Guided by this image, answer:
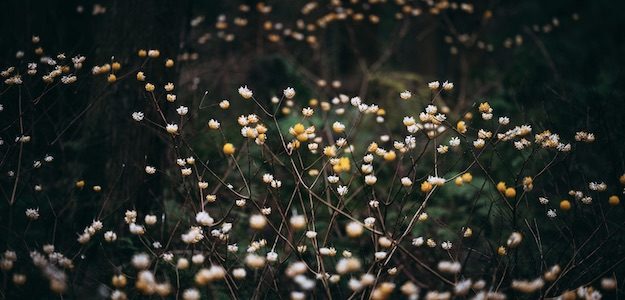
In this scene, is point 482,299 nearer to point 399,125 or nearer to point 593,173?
point 593,173

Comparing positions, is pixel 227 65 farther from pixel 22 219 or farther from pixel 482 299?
pixel 482 299

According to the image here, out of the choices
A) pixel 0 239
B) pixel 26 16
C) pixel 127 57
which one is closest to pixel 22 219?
pixel 0 239

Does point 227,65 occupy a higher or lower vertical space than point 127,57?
lower

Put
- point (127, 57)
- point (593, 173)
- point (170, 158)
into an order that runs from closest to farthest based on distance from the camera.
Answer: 1. point (127, 57)
2. point (593, 173)
3. point (170, 158)

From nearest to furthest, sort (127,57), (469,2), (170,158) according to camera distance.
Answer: (127,57) → (170,158) → (469,2)

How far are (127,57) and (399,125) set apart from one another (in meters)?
3.61

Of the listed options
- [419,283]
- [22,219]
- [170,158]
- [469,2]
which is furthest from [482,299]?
[469,2]

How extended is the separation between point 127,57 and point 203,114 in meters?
1.40

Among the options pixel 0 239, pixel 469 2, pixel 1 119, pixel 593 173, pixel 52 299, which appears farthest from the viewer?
pixel 469 2

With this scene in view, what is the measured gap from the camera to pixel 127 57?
292cm

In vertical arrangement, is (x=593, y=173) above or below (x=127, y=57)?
below

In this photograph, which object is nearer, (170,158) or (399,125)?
(170,158)

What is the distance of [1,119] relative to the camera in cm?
269

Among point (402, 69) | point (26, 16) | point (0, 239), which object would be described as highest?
point (26, 16)
